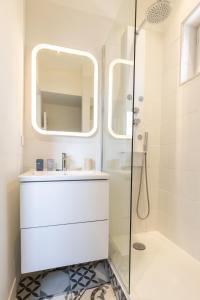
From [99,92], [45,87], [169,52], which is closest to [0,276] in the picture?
[45,87]

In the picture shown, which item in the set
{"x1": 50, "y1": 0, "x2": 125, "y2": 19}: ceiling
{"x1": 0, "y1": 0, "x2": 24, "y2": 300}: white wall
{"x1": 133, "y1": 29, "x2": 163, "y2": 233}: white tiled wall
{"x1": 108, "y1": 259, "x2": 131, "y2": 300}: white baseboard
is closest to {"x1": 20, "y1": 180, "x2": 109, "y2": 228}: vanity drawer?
{"x1": 0, "y1": 0, "x2": 24, "y2": 300}: white wall

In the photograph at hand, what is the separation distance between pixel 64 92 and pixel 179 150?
4.22 ft

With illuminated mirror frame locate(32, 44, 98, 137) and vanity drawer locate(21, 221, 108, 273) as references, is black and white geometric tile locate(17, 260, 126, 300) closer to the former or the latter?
vanity drawer locate(21, 221, 108, 273)

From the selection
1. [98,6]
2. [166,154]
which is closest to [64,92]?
[98,6]

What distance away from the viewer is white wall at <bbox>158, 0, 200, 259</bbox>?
5.06 feet

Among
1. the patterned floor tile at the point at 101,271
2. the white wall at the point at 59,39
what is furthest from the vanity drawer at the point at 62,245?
the white wall at the point at 59,39

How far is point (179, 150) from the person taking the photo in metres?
1.74

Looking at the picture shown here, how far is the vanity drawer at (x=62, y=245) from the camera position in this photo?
1165 millimetres

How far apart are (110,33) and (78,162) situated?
1.40 metres

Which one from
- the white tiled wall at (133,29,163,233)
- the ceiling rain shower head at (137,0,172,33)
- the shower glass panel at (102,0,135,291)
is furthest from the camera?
the white tiled wall at (133,29,163,233)

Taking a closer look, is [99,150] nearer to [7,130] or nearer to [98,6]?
[7,130]

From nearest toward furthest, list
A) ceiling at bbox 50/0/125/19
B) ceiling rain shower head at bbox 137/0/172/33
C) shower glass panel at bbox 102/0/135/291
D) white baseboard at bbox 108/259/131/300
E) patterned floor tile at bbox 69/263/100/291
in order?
white baseboard at bbox 108/259/131/300, shower glass panel at bbox 102/0/135/291, patterned floor tile at bbox 69/263/100/291, ceiling rain shower head at bbox 137/0/172/33, ceiling at bbox 50/0/125/19

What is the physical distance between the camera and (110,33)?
1827 millimetres

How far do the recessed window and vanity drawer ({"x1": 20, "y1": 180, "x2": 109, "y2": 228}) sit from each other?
4.52 feet
